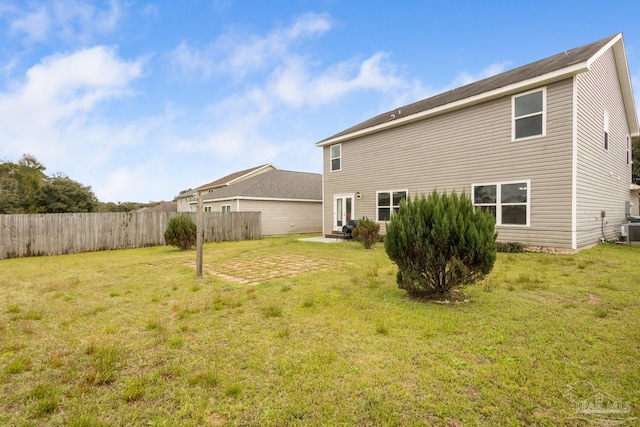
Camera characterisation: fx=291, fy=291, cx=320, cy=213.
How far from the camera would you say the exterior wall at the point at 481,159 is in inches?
339

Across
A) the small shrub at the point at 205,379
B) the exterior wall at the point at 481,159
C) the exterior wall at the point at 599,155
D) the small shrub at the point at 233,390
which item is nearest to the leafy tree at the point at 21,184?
the exterior wall at the point at 481,159

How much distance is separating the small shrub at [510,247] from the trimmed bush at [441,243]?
6.31 m

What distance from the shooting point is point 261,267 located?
25.2 feet

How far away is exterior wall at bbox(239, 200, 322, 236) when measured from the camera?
789 inches

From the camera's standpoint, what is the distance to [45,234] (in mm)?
11562

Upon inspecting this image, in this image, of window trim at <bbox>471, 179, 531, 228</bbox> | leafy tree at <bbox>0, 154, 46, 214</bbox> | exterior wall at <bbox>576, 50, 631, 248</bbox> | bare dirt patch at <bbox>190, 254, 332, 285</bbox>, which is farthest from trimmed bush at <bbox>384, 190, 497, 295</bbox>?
leafy tree at <bbox>0, 154, 46, 214</bbox>

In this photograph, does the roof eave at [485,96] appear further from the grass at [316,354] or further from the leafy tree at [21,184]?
the leafy tree at [21,184]

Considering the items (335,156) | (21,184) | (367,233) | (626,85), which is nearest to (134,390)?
(367,233)

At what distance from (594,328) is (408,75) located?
598 inches

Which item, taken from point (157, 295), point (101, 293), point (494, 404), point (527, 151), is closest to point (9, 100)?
point (101, 293)

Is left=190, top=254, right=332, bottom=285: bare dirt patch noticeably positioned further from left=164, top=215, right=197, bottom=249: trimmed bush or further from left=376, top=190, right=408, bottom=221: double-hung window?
left=376, top=190, right=408, bottom=221: double-hung window

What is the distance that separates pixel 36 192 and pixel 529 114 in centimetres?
4019

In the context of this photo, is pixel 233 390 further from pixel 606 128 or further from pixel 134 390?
pixel 606 128

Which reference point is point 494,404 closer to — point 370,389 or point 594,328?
point 370,389
